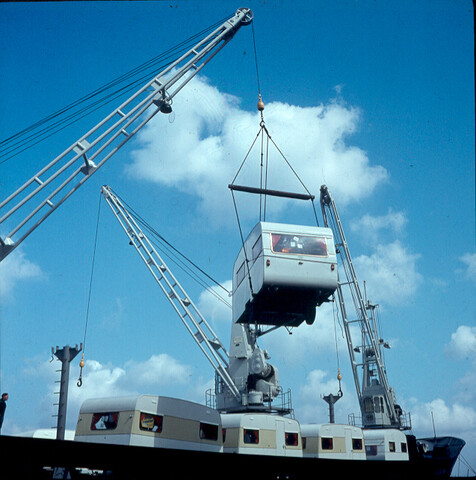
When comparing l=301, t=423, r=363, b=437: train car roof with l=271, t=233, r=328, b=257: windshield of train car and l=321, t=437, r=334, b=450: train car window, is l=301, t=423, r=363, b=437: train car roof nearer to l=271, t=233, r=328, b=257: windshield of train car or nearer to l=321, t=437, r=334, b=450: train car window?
l=321, t=437, r=334, b=450: train car window

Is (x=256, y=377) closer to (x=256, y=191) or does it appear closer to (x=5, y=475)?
(x=256, y=191)

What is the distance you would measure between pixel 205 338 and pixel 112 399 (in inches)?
754

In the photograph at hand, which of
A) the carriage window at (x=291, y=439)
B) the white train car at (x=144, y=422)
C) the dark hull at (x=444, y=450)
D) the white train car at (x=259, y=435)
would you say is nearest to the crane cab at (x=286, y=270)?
the white train car at (x=144, y=422)

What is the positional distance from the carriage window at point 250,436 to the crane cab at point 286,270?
5.62m

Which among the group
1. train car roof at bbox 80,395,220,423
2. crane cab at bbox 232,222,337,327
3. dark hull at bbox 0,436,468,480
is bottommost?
dark hull at bbox 0,436,468,480

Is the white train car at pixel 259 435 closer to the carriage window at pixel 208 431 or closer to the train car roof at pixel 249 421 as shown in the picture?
the train car roof at pixel 249 421

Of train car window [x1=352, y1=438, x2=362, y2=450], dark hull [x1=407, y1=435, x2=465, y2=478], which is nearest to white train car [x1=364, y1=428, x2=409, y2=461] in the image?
train car window [x1=352, y1=438, x2=362, y2=450]

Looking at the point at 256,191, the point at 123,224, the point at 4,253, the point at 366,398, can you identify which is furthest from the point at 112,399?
the point at 366,398

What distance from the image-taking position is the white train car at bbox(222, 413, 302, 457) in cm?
2044

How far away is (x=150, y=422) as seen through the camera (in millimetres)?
16125

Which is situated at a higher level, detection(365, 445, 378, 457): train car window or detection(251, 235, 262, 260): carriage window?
detection(251, 235, 262, 260): carriage window

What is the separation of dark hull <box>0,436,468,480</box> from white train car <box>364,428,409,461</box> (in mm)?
17419

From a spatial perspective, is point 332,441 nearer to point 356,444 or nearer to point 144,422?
point 356,444

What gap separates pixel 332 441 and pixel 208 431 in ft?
30.2
